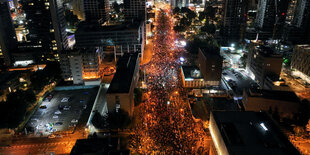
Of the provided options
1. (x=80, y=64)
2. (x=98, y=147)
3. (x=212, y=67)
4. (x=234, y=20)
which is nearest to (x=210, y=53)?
(x=212, y=67)

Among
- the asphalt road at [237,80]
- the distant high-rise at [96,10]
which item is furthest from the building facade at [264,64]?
the distant high-rise at [96,10]

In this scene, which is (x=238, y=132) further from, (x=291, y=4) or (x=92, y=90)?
(x=291, y=4)

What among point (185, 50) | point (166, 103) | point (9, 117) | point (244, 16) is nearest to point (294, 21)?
point (244, 16)

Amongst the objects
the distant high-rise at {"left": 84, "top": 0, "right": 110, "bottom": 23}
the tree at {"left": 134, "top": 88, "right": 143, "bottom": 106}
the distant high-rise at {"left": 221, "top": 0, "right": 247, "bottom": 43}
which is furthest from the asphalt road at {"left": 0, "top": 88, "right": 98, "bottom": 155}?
the distant high-rise at {"left": 84, "top": 0, "right": 110, "bottom": 23}

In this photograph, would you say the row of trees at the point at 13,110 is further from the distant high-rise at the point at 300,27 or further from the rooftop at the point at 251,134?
the distant high-rise at the point at 300,27

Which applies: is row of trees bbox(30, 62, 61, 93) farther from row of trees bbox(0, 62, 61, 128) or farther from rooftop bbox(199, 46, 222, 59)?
rooftop bbox(199, 46, 222, 59)
